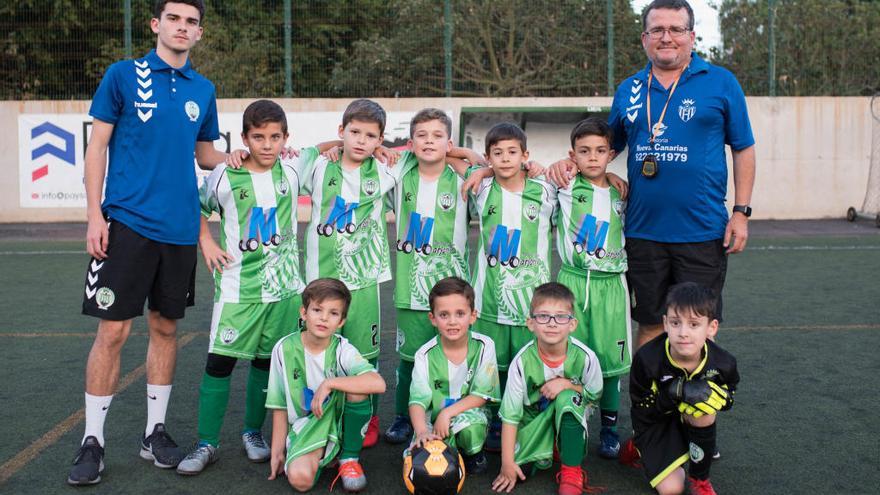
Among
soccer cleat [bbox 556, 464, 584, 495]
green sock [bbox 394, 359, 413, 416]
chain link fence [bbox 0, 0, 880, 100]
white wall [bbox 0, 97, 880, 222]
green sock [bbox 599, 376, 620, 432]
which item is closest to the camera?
soccer cleat [bbox 556, 464, 584, 495]

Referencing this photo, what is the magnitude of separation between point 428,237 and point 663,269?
1135 millimetres

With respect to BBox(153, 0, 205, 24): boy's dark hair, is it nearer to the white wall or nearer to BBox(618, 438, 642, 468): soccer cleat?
BBox(618, 438, 642, 468): soccer cleat

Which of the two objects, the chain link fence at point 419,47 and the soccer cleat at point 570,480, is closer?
the soccer cleat at point 570,480

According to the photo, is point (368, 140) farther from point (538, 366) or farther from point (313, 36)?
point (313, 36)

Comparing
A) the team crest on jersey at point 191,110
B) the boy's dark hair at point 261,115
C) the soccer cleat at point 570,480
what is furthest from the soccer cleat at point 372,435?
the team crest on jersey at point 191,110

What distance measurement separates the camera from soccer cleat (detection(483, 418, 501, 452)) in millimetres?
4105

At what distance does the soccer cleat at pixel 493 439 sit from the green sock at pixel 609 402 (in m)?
0.50

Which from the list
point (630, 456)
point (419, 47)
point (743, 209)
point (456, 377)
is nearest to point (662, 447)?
point (630, 456)

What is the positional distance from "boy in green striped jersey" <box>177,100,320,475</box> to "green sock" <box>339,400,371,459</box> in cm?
47

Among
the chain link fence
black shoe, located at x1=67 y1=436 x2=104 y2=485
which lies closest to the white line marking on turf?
black shoe, located at x1=67 y1=436 x2=104 y2=485

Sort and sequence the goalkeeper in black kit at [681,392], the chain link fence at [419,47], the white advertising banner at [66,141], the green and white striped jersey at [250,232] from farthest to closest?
the chain link fence at [419,47], the white advertising banner at [66,141], the green and white striped jersey at [250,232], the goalkeeper in black kit at [681,392]

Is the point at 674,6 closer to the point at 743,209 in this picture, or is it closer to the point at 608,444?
the point at 743,209

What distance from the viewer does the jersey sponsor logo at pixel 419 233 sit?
426 cm

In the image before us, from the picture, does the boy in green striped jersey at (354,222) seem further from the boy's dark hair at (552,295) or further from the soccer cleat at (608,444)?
the soccer cleat at (608,444)
